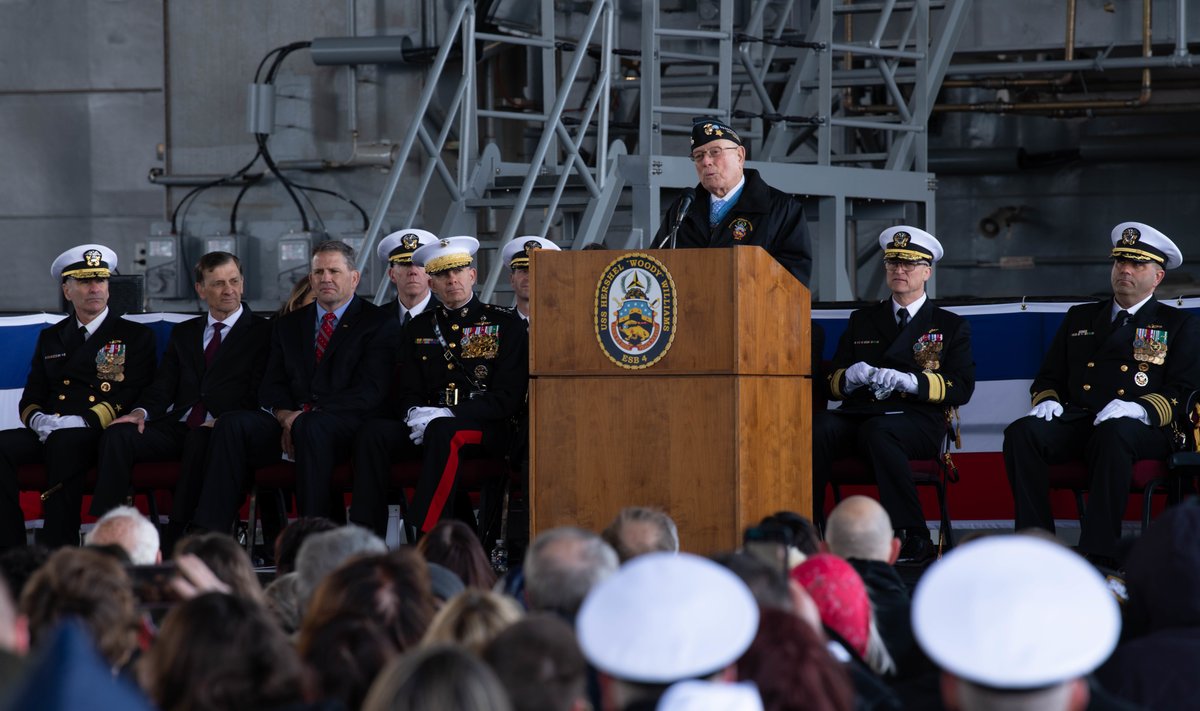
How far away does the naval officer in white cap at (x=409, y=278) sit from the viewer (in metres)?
7.20

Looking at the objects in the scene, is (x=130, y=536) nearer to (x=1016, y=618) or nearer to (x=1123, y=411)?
(x=1016, y=618)

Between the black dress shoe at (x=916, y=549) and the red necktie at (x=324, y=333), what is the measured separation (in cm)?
242

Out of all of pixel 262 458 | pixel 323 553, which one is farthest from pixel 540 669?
pixel 262 458

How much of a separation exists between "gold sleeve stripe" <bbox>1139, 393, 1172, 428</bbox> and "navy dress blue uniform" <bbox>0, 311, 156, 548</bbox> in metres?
4.06

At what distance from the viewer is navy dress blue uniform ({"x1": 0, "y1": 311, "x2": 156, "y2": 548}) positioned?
6602mm

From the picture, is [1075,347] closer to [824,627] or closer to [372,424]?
[372,424]

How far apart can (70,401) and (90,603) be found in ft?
14.7

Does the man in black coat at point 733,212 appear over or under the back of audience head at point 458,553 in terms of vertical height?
over

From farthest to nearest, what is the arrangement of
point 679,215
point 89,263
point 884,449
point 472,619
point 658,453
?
1. point 89,263
2. point 884,449
3. point 679,215
4. point 658,453
5. point 472,619

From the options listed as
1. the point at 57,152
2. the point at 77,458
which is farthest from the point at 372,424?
the point at 57,152

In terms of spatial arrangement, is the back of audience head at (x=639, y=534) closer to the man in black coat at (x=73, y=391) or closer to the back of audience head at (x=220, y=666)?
the back of audience head at (x=220, y=666)

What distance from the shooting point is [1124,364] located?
6.28m

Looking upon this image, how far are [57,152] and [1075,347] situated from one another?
7114mm

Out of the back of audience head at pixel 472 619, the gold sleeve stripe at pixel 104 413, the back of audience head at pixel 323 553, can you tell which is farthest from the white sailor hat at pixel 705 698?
the gold sleeve stripe at pixel 104 413
